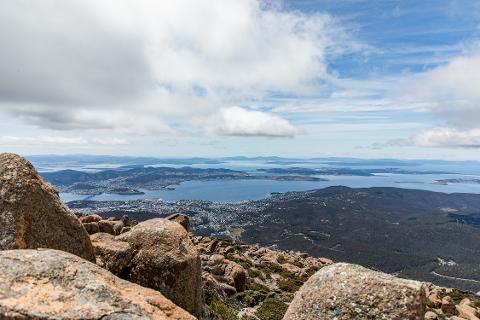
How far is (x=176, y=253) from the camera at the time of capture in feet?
45.2

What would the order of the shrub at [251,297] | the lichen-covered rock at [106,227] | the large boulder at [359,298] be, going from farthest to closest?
the shrub at [251,297] < the lichen-covered rock at [106,227] < the large boulder at [359,298]

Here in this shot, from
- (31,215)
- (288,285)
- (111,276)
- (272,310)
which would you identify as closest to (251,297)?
(272,310)

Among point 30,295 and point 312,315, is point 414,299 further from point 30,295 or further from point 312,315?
point 30,295

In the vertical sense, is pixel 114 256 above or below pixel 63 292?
below

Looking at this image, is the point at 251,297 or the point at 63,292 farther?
the point at 251,297

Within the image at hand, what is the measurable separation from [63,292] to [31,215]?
4.51 meters

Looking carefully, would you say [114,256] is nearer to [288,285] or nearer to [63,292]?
[63,292]

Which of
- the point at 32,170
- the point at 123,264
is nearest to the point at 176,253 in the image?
the point at 123,264

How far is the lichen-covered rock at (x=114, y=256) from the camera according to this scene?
13.2 metres

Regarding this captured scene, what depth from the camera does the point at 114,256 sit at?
13336 millimetres

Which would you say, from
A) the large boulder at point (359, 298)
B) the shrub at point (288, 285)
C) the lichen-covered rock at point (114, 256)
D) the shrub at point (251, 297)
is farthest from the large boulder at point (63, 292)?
the shrub at point (288, 285)

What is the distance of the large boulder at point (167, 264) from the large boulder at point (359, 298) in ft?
15.4

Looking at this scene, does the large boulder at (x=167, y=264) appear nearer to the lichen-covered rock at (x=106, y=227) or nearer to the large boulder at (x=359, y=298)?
the large boulder at (x=359, y=298)

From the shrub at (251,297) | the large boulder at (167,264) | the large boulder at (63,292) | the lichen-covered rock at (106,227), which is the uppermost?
the large boulder at (63,292)
